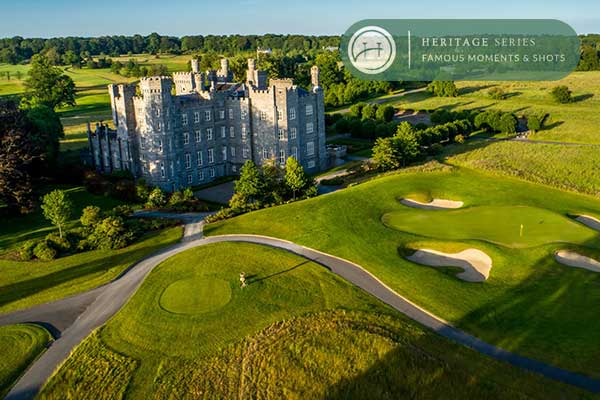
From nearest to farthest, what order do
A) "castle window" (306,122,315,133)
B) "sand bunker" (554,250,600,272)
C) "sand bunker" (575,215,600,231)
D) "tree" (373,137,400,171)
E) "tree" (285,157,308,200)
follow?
"sand bunker" (554,250,600,272)
"sand bunker" (575,215,600,231)
"tree" (285,157,308,200)
"tree" (373,137,400,171)
"castle window" (306,122,315,133)

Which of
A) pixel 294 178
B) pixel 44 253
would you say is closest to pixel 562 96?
pixel 294 178

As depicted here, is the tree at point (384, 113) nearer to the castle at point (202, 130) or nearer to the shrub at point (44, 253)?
the castle at point (202, 130)

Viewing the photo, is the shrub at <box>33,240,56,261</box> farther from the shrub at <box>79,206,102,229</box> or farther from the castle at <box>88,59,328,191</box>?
the castle at <box>88,59,328,191</box>

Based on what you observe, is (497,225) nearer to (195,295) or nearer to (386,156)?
(386,156)

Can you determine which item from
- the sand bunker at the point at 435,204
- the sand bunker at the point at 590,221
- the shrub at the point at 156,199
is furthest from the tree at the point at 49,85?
the sand bunker at the point at 590,221

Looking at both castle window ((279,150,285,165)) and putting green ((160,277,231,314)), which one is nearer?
putting green ((160,277,231,314))

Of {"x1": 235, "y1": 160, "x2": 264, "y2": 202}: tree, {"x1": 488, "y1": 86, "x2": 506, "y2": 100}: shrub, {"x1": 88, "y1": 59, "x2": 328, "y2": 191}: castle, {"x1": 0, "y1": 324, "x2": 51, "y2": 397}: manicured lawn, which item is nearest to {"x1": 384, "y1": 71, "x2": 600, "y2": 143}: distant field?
{"x1": 488, "y1": 86, "x2": 506, "y2": 100}: shrub

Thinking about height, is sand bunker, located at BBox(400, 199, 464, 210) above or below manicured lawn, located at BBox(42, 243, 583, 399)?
above
